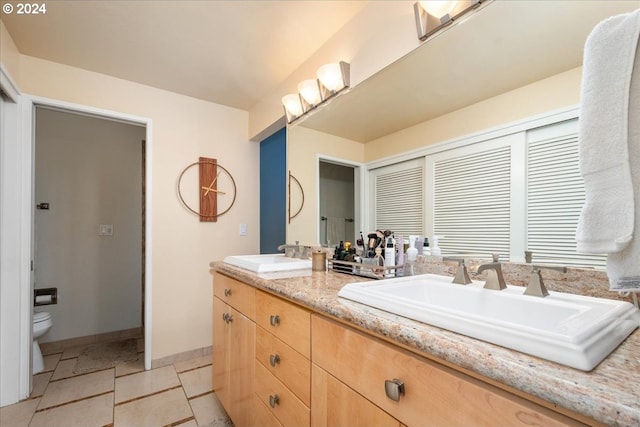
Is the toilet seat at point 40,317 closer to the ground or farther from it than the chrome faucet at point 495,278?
closer to the ground

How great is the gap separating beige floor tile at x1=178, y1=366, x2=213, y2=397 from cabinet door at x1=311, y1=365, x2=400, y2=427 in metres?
1.45

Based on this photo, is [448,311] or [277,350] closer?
[448,311]

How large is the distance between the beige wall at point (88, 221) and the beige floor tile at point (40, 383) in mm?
594

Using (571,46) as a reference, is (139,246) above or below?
below

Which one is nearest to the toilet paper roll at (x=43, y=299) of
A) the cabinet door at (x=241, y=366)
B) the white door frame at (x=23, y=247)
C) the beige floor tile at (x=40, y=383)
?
the beige floor tile at (x=40, y=383)

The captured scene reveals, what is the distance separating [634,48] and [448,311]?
2.18ft

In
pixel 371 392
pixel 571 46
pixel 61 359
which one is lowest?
pixel 61 359

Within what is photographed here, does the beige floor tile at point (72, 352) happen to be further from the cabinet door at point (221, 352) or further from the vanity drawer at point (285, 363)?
the vanity drawer at point (285, 363)

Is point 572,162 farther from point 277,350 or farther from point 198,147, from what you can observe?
point 198,147

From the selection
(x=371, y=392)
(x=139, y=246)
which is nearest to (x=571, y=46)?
(x=371, y=392)

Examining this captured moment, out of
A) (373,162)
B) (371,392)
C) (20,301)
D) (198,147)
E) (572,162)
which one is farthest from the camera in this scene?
(198,147)

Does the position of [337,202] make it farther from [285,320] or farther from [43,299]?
[43,299]

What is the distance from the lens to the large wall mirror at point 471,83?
878 millimetres

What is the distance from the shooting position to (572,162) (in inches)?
33.9
